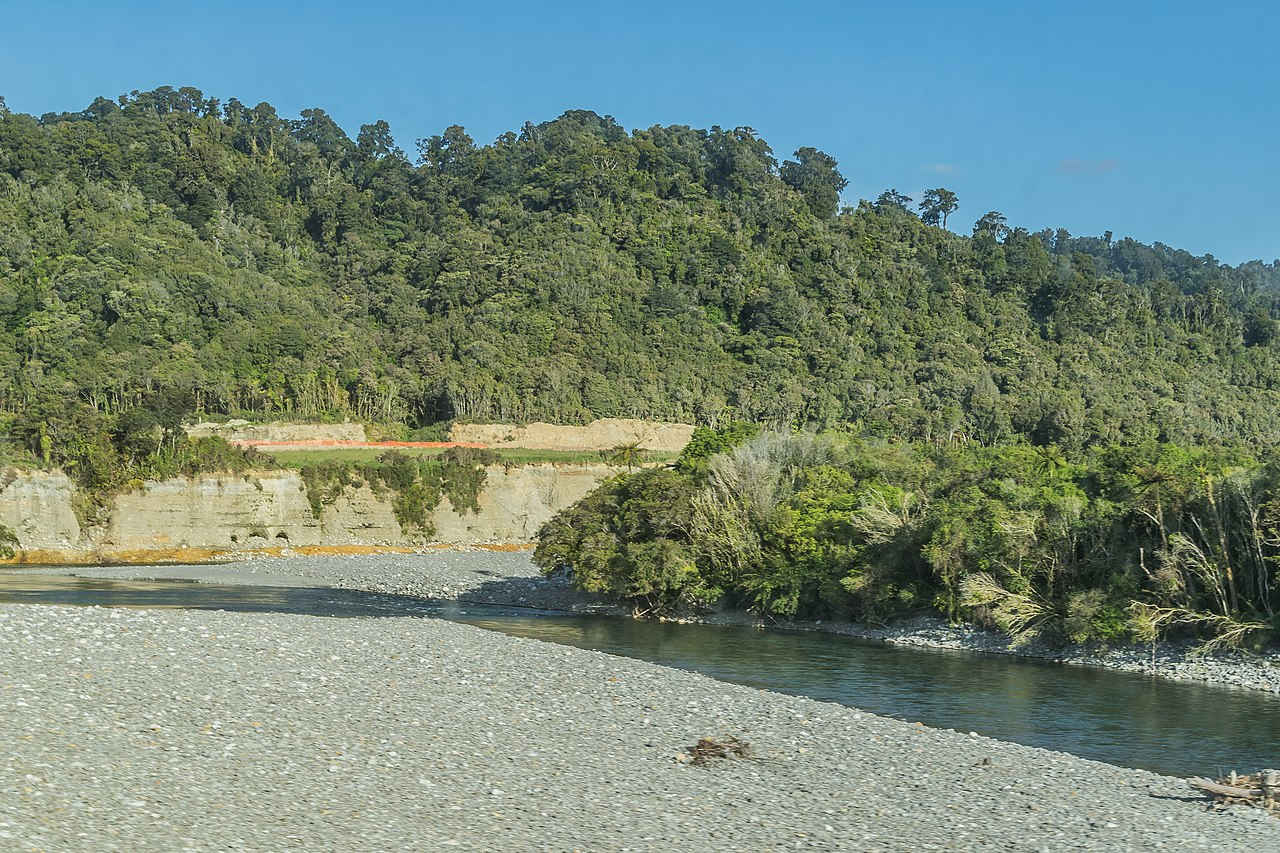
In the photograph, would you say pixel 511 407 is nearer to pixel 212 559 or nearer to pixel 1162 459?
pixel 212 559

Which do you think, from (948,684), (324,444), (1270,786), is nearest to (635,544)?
(948,684)

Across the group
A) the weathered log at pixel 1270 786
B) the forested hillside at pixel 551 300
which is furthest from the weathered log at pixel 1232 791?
the forested hillside at pixel 551 300

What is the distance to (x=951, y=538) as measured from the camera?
130 ft

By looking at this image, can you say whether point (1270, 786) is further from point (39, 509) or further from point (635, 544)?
point (39, 509)

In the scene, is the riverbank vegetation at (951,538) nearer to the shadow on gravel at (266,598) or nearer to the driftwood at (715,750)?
the shadow on gravel at (266,598)

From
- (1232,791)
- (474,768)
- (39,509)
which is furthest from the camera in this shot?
(39,509)

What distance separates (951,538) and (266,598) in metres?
28.4

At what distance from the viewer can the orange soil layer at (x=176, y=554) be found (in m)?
67.5

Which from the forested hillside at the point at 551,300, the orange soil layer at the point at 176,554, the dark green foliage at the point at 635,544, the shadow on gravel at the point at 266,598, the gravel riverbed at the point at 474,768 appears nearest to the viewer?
the gravel riverbed at the point at 474,768

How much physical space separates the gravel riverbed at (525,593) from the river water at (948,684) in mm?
1232

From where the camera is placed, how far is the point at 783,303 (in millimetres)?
140375

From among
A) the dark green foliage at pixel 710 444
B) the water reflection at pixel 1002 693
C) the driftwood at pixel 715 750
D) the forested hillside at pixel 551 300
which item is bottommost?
the water reflection at pixel 1002 693

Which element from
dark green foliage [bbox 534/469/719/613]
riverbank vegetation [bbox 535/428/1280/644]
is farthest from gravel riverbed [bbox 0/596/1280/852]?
dark green foliage [bbox 534/469/719/613]

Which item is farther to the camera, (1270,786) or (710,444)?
(710,444)
